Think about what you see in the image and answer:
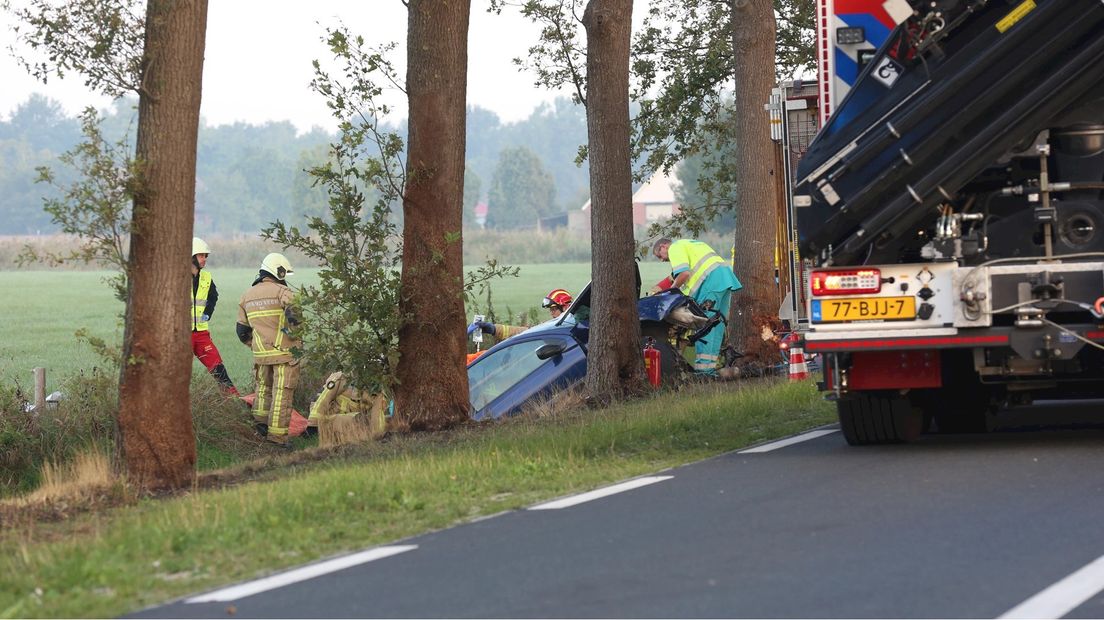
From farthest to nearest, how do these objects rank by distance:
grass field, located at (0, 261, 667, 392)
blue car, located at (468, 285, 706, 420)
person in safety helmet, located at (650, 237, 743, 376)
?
grass field, located at (0, 261, 667, 392) < person in safety helmet, located at (650, 237, 743, 376) < blue car, located at (468, 285, 706, 420)

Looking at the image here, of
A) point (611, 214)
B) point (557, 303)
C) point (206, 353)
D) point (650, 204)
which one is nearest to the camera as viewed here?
point (611, 214)

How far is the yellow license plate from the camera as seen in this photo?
940 cm

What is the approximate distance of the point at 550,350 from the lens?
16.8m

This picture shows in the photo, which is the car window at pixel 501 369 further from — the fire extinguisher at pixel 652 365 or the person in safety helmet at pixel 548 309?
the person in safety helmet at pixel 548 309

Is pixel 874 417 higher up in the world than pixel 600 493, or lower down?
higher up

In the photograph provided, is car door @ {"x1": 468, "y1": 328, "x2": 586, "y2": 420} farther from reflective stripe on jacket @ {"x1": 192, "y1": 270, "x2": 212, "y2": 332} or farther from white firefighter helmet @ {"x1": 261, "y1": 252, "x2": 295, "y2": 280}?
reflective stripe on jacket @ {"x1": 192, "y1": 270, "x2": 212, "y2": 332}

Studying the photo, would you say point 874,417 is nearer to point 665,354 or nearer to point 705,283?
point 665,354

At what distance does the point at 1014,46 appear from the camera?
9.27 metres

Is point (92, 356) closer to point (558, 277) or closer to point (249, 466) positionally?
point (249, 466)

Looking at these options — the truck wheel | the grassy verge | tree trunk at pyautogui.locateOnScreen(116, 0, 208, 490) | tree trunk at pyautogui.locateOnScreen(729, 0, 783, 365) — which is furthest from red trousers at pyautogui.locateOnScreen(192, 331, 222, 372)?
the truck wheel

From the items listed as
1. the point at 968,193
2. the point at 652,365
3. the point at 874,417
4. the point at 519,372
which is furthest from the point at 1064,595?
the point at 652,365

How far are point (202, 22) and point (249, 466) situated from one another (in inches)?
127

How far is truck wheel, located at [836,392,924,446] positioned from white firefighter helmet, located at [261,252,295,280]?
24.6 feet

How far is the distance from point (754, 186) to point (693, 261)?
2123 millimetres
